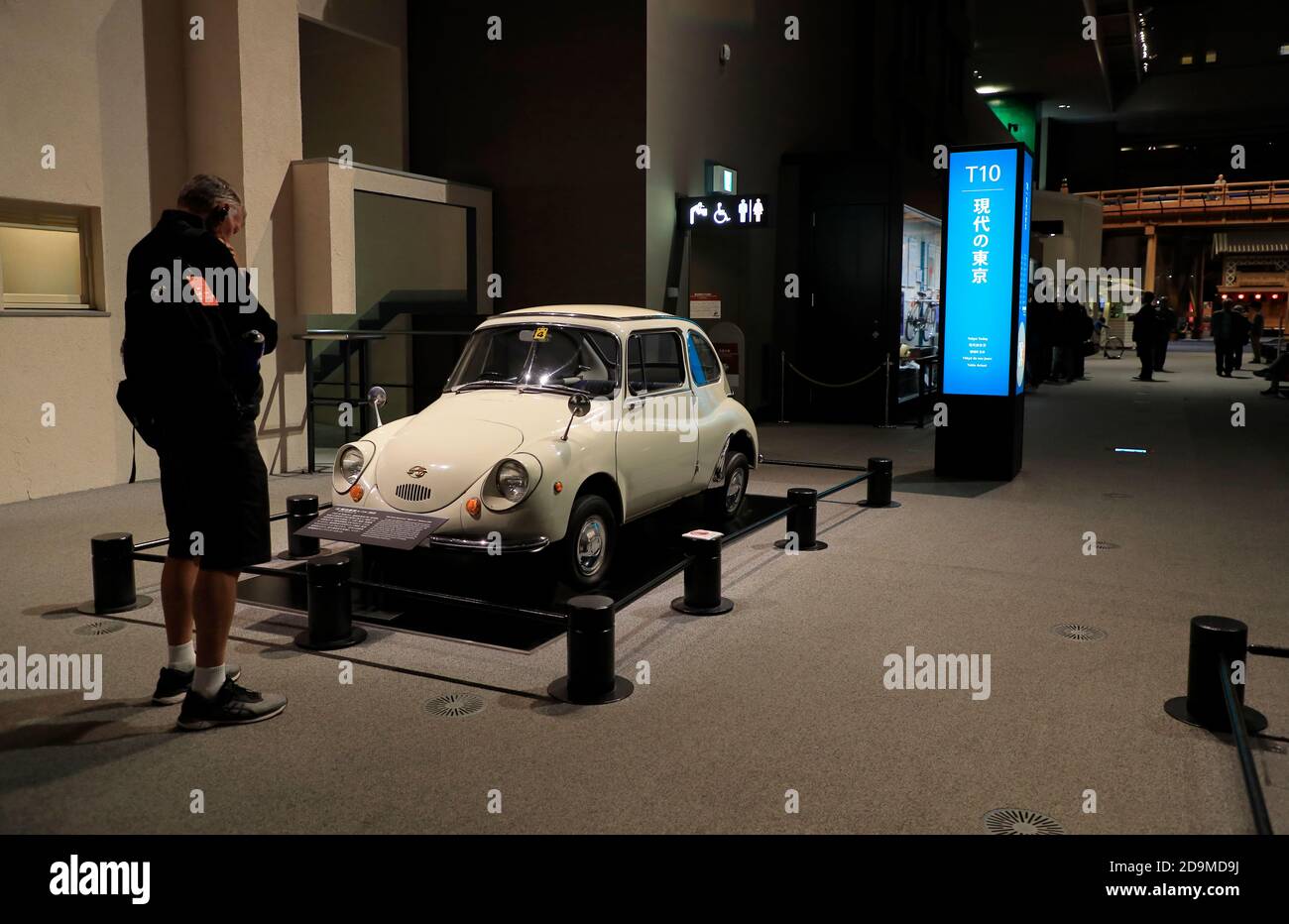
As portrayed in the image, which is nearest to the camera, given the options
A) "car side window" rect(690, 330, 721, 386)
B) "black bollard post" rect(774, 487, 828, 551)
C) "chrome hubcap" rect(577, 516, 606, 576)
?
"chrome hubcap" rect(577, 516, 606, 576)

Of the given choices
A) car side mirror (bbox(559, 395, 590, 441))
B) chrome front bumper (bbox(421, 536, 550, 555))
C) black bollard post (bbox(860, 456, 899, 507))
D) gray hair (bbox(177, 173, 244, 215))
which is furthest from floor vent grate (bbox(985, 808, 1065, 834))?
black bollard post (bbox(860, 456, 899, 507))

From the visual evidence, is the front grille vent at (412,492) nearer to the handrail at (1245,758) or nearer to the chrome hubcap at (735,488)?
the chrome hubcap at (735,488)

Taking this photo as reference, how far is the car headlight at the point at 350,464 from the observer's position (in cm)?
539

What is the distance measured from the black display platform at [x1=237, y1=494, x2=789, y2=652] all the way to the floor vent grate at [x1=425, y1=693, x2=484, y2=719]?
0.40m

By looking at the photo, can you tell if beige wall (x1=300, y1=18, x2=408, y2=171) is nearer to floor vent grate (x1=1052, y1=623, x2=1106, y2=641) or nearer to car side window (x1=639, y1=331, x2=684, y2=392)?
car side window (x1=639, y1=331, x2=684, y2=392)

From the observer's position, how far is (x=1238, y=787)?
3.29 metres

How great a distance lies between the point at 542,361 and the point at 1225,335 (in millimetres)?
19022

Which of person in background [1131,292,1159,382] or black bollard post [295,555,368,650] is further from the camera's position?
person in background [1131,292,1159,382]

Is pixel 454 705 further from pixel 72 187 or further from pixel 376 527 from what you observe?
pixel 72 187

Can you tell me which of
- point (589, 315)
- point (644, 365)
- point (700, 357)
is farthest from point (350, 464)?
point (700, 357)

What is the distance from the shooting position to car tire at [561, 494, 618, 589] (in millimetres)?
5266

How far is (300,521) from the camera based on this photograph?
20.5 ft
